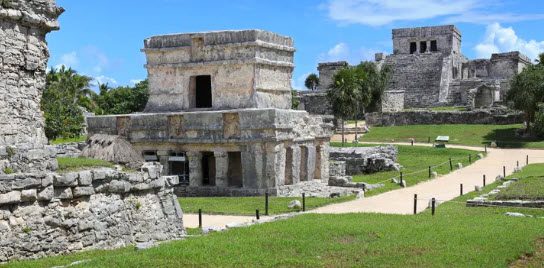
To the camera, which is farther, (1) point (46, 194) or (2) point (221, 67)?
(2) point (221, 67)

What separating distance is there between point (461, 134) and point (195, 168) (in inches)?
1116

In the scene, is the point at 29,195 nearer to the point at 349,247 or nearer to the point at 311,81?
the point at 349,247

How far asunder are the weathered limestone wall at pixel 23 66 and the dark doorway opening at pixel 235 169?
1221cm

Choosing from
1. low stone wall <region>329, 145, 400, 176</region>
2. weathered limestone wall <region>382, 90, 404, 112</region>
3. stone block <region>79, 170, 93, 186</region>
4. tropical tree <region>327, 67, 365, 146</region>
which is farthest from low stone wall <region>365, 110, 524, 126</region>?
stone block <region>79, 170, 93, 186</region>

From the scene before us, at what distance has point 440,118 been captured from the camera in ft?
181

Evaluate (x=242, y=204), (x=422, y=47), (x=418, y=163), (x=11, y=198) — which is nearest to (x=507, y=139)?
(x=418, y=163)

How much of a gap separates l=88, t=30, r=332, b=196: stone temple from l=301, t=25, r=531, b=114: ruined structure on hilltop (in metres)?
34.9

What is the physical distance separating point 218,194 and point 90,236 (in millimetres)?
13208

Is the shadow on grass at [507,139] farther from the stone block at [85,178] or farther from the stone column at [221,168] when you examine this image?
the stone block at [85,178]

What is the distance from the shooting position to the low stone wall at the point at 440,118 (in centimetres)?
5297

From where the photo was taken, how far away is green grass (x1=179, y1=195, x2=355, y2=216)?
67.3 ft

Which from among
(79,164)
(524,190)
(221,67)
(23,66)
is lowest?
(524,190)

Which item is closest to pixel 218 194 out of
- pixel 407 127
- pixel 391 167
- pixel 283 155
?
pixel 283 155

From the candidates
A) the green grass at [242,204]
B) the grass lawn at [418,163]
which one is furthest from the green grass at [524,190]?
the green grass at [242,204]
